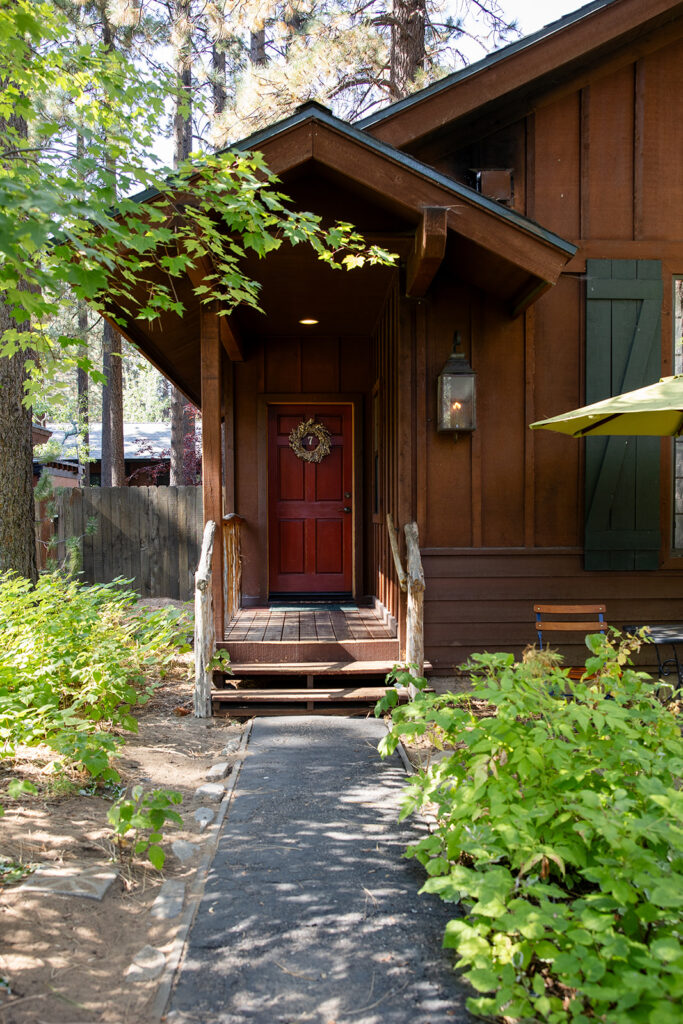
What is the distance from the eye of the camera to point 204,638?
489cm

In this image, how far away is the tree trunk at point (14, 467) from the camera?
6.27m

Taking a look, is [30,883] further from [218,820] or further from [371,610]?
[371,610]

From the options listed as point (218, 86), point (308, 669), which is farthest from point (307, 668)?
point (218, 86)

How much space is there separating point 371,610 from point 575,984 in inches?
203

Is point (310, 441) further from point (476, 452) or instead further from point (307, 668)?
point (307, 668)

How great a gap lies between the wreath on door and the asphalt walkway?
4164mm

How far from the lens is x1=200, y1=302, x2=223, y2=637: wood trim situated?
503 centimetres

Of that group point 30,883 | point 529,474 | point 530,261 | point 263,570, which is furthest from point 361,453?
point 30,883

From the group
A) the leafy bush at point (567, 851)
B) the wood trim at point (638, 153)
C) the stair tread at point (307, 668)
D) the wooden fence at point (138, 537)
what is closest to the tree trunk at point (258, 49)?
the wooden fence at point (138, 537)

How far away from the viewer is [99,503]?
1090 cm

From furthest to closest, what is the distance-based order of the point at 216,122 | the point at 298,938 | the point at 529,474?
the point at 216,122, the point at 529,474, the point at 298,938

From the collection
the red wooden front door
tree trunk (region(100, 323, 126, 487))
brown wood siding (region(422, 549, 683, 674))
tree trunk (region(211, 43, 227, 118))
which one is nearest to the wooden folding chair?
brown wood siding (region(422, 549, 683, 674))

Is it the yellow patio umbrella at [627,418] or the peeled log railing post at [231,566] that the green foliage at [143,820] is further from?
the yellow patio umbrella at [627,418]

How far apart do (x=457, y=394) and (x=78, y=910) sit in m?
3.90
